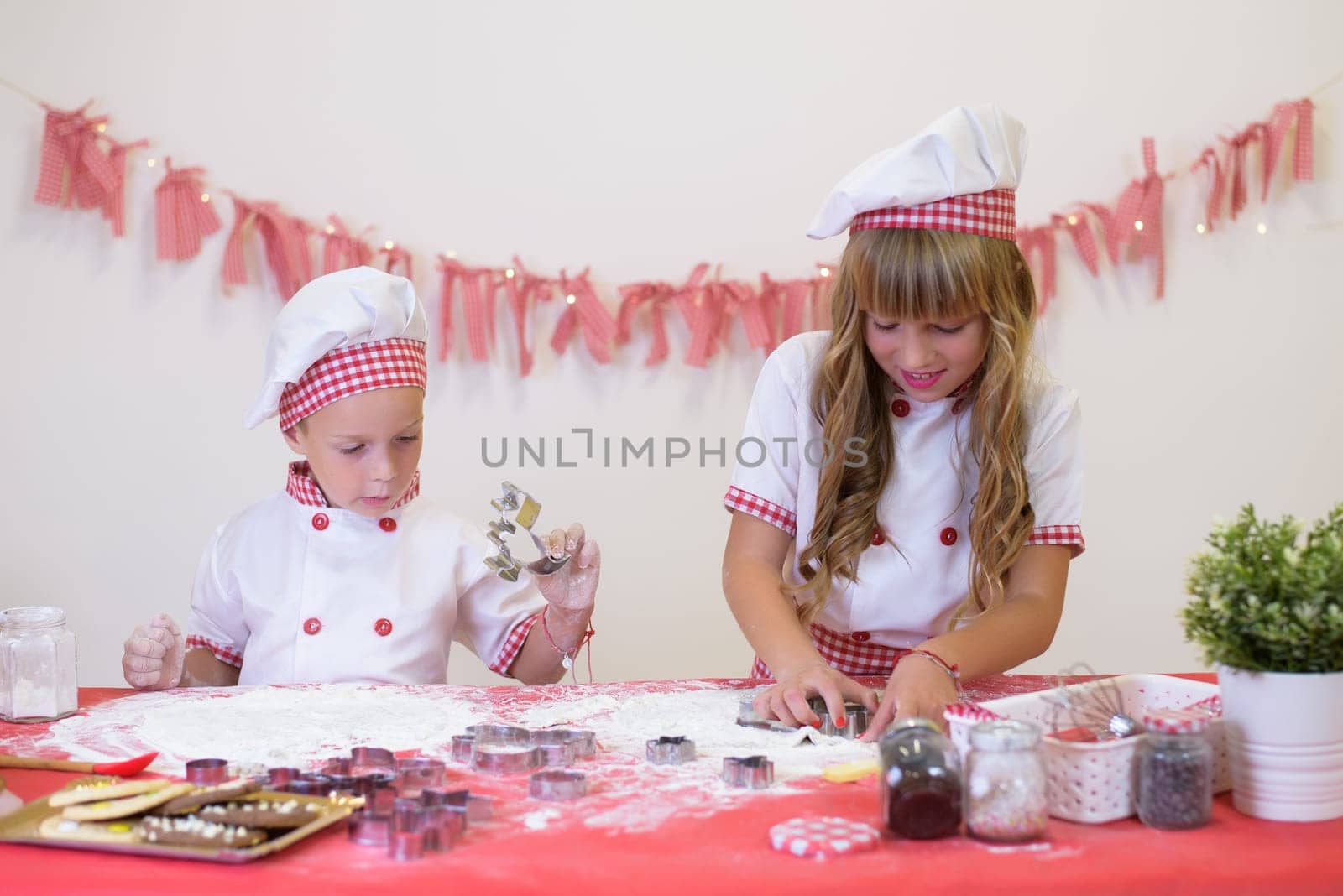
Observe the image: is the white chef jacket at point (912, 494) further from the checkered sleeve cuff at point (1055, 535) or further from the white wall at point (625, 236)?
the white wall at point (625, 236)

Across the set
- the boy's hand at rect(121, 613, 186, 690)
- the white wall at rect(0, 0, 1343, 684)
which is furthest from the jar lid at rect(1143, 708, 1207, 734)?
the white wall at rect(0, 0, 1343, 684)

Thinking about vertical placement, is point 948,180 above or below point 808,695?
above

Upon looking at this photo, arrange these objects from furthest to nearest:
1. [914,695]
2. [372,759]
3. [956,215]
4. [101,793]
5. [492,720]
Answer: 1. [956,215]
2. [492,720]
3. [914,695]
4. [372,759]
5. [101,793]

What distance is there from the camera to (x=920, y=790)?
96 cm

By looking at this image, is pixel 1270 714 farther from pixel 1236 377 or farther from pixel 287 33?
pixel 287 33

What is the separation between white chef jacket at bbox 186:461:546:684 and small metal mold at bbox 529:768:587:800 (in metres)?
0.74

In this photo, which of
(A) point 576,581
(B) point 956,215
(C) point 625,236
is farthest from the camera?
(C) point 625,236

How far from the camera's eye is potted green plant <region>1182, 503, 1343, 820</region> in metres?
0.99

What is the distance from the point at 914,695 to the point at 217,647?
1.09 meters

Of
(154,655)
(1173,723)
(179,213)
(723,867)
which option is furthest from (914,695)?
(179,213)

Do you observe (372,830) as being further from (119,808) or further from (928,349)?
(928,349)

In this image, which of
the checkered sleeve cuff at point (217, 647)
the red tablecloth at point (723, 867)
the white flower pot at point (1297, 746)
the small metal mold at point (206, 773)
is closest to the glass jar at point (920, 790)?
the red tablecloth at point (723, 867)

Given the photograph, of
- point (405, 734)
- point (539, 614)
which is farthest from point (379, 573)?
point (405, 734)

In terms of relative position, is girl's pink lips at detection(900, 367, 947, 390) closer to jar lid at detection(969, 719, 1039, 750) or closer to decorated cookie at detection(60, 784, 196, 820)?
jar lid at detection(969, 719, 1039, 750)
